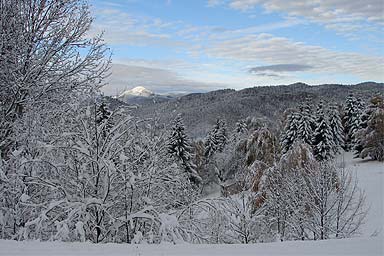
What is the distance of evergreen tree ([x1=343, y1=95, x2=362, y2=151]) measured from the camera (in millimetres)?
47562

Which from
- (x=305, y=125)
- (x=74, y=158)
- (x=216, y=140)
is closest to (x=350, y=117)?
(x=305, y=125)

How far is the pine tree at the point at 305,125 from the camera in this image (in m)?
39.5

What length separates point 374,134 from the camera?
37.7m

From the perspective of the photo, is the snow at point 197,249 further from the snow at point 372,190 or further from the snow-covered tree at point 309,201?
the snow at point 372,190

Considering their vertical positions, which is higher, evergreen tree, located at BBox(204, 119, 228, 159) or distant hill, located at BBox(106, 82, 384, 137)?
distant hill, located at BBox(106, 82, 384, 137)

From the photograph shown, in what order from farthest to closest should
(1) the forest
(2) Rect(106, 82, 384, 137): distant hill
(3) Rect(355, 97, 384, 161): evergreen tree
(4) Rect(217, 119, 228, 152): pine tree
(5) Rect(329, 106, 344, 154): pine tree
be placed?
(2) Rect(106, 82, 384, 137): distant hill, (4) Rect(217, 119, 228, 152): pine tree, (5) Rect(329, 106, 344, 154): pine tree, (3) Rect(355, 97, 384, 161): evergreen tree, (1) the forest

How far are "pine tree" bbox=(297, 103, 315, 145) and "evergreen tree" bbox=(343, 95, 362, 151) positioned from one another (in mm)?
7967

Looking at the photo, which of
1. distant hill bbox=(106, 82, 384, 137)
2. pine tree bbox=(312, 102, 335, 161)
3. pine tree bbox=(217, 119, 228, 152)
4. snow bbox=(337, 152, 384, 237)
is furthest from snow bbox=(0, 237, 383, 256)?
distant hill bbox=(106, 82, 384, 137)

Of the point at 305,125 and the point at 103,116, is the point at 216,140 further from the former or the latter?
the point at 103,116

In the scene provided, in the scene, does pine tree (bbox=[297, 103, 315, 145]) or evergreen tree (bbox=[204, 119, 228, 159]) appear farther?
evergreen tree (bbox=[204, 119, 228, 159])

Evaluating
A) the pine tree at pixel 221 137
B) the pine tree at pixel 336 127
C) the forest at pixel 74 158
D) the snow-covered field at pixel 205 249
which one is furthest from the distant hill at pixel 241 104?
the snow-covered field at pixel 205 249

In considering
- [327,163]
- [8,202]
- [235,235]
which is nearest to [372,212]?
[327,163]

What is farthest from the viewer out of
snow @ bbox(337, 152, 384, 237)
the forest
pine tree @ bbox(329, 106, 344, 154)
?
pine tree @ bbox(329, 106, 344, 154)

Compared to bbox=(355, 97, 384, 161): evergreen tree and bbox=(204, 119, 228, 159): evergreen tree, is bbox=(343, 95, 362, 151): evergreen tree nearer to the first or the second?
bbox=(355, 97, 384, 161): evergreen tree
